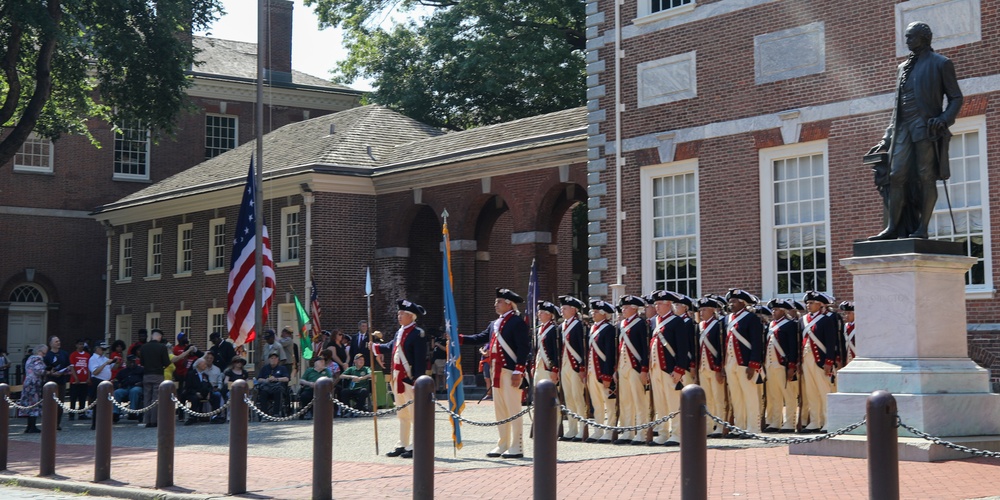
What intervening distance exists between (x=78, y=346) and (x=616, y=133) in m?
11.5

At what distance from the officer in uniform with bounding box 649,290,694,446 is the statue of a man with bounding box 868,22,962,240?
315 cm

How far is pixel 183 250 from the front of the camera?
4038 centimetres

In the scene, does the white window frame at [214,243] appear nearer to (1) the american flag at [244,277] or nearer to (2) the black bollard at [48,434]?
(1) the american flag at [244,277]

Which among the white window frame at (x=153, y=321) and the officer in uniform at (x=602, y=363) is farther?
the white window frame at (x=153, y=321)

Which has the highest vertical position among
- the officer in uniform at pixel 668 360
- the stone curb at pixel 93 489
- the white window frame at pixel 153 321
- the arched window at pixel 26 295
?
the arched window at pixel 26 295

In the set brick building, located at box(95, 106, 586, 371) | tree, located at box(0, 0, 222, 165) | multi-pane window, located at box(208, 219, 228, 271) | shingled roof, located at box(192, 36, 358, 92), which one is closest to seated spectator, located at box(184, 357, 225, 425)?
tree, located at box(0, 0, 222, 165)

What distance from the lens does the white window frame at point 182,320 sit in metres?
39.9

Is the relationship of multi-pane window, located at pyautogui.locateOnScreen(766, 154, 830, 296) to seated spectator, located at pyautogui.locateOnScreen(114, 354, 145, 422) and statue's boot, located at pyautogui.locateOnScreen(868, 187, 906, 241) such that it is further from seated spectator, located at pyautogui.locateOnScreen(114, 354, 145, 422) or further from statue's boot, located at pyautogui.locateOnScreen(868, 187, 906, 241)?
seated spectator, located at pyautogui.locateOnScreen(114, 354, 145, 422)

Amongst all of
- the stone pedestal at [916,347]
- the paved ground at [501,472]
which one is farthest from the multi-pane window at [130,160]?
the stone pedestal at [916,347]

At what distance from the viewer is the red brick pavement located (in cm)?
1109

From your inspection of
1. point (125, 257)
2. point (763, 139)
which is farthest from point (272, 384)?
point (125, 257)

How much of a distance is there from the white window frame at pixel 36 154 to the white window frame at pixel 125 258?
3.70 meters

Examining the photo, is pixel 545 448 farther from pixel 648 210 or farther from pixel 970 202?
pixel 648 210

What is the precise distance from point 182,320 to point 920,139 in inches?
1191
